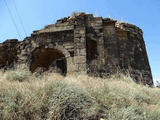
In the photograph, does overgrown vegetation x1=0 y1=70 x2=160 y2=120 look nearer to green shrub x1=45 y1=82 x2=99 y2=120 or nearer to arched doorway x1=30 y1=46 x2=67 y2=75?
green shrub x1=45 y1=82 x2=99 y2=120

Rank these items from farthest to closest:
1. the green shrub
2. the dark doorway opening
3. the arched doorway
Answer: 1. the arched doorway
2. the dark doorway opening
3. the green shrub

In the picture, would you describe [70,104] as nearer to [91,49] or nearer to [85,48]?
[85,48]

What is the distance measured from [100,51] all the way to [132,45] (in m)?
3.21

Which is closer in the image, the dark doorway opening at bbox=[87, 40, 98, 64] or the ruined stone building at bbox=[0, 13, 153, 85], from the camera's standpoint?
the ruined stone building at bbox=[0, 13, 153, 85]

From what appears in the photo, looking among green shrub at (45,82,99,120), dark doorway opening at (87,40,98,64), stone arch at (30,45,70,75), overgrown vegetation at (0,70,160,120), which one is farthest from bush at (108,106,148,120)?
dark doorway opening at (87,40,98,64)

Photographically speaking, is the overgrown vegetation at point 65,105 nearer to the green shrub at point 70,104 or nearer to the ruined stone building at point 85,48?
the green shrub at point 70,104

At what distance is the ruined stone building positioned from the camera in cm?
845

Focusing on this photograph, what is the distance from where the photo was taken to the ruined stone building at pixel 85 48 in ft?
27.7

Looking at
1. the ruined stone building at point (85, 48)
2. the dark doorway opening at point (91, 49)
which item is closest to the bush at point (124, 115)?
the ruined stone building at point (85, 48)

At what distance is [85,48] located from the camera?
8422 mm

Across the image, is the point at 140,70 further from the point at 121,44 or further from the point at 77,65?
the point at 77,65

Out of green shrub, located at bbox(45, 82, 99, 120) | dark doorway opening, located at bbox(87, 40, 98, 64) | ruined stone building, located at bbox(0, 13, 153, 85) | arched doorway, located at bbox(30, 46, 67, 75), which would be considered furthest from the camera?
arched doorway, located at bbox(30, 46, 67, 75)

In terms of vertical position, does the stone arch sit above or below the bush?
above

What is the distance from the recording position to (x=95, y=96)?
3.39 m
